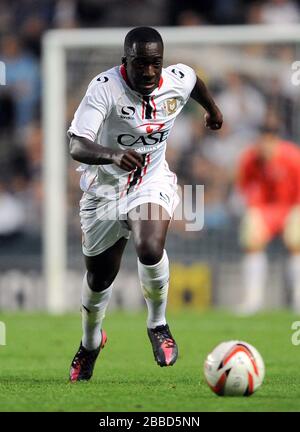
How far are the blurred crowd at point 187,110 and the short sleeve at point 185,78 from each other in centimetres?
660

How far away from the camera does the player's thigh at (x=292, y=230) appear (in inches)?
579

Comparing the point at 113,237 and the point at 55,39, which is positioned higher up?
the point at 55,39

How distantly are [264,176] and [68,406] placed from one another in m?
8.90

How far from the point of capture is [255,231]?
14836 millimetres

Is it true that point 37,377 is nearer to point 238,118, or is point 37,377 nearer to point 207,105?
point 207,105

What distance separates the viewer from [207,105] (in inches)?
333

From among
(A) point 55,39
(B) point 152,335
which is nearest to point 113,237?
(B) point 152,335

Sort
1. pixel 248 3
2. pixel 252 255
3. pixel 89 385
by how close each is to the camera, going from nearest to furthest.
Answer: pixel 89 385
pixel 252 255
pixel 248 3

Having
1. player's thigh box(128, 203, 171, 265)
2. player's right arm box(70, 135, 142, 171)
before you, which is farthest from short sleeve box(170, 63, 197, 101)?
player's right arm box(70, 135, 142, 171)

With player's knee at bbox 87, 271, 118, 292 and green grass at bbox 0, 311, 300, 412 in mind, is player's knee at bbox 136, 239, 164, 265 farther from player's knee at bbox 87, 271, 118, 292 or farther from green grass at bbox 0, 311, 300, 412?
green grass at bbox 0, 311, 300, 412

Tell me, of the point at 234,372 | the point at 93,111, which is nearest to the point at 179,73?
the point at 93,111

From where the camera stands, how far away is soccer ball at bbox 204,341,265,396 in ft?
22.4

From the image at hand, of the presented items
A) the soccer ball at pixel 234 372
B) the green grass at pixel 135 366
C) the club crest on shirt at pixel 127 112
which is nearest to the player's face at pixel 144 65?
the club crest on shirt at pixel 127 112

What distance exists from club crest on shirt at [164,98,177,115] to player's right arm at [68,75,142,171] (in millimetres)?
478
